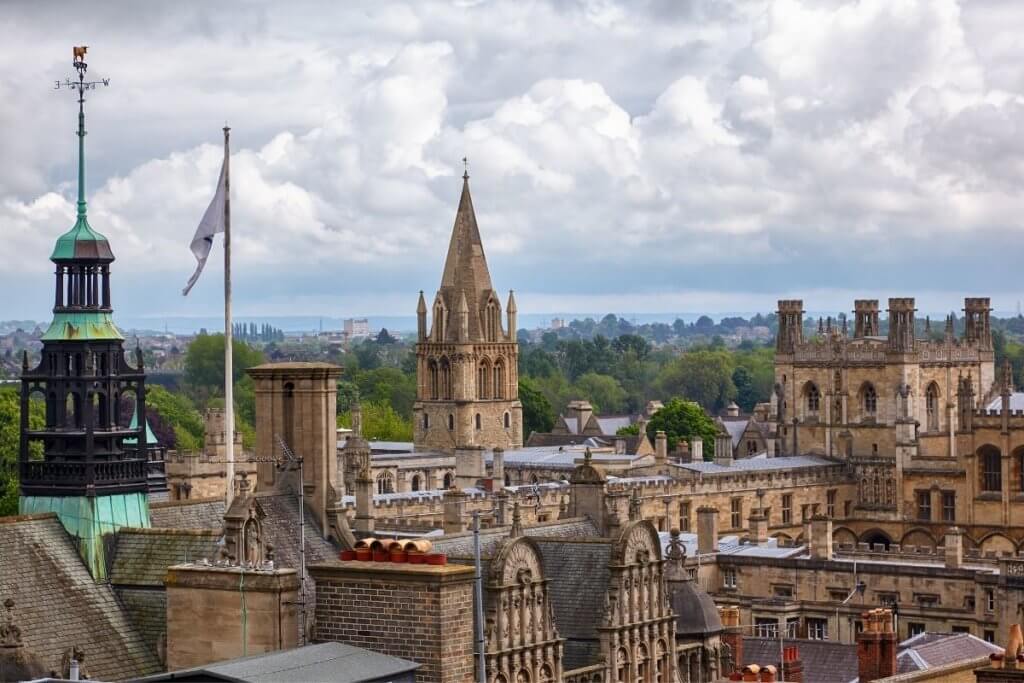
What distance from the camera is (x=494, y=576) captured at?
3891cm

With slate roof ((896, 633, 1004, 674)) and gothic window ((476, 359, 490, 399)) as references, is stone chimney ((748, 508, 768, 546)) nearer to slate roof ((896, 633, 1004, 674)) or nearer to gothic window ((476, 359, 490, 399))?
slate roof ((896, 633, 1004, 674))

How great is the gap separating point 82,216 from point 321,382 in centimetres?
570

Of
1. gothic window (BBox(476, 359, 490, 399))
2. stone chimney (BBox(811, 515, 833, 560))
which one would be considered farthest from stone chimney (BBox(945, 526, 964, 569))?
gothic window (BBox(476, 359, 490, 399))

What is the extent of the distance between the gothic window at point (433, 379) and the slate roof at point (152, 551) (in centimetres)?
11651

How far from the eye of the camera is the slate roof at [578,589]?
44312mm

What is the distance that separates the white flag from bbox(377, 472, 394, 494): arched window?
3432 inches

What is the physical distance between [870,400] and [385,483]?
29.2 metres

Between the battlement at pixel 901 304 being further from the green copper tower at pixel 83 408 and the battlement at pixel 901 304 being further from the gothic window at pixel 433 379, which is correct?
the green copper tower at pixel 83 408

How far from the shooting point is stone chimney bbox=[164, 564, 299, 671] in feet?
118

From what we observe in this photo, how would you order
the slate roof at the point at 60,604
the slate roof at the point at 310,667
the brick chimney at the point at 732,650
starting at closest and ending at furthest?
the slate roof at the point at 310,667
the slate roof at the point at 60,604
the brick chimney at the point at 732,650

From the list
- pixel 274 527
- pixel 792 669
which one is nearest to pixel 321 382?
pixel 274 527

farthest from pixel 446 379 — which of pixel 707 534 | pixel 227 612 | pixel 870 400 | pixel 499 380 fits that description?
pixel 227 612

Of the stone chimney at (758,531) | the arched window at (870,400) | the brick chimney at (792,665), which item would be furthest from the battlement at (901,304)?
the brick chimney at (792,665)

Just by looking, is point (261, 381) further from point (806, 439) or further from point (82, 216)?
point (806, 439)
